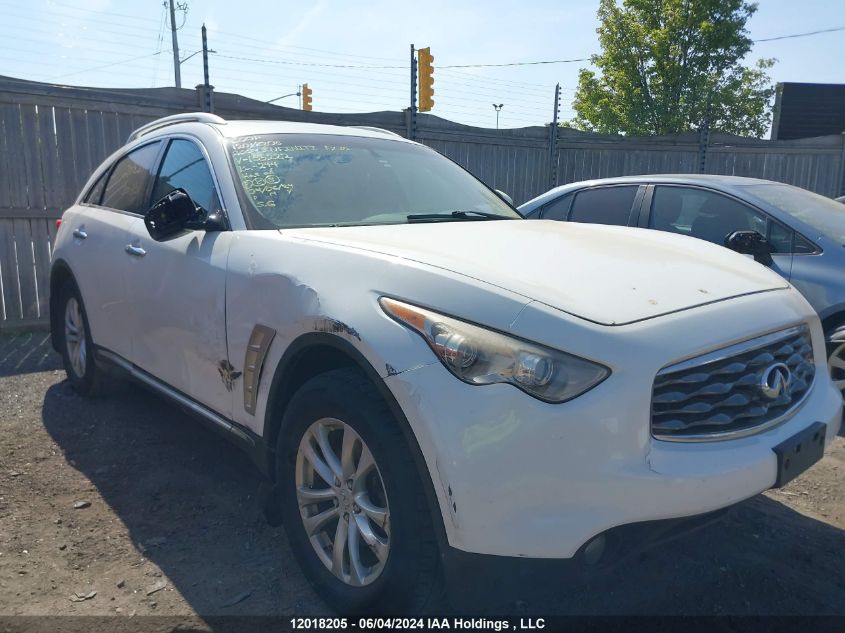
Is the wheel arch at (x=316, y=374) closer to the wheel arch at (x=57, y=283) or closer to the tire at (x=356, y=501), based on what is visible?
the tire at (x=356, y=501)

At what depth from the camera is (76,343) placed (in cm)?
477

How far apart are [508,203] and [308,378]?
195 cm

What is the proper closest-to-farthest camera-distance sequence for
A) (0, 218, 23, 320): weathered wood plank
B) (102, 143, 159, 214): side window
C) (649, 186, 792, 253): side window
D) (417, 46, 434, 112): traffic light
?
(102, 143, 159, 214): side window → (649, 186, 792, 253): side window → (0, 218, 23, 320): weathered wood plank → (417, 46, 434, 112): traffic light

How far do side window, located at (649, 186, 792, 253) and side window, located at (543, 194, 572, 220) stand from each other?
2.59 ft

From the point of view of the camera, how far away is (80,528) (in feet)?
10.2

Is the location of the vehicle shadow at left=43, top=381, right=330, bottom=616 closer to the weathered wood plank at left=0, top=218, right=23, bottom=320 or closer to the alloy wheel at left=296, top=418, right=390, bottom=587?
the alloy wheel at left=296, top=418, right=390, bottom=587

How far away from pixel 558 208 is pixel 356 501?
4.30 metres

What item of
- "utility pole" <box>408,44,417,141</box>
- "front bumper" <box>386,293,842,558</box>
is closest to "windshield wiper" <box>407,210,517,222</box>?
"front bumper" <box>386,293,842,558</box>

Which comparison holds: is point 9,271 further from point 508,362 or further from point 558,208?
point 508,362

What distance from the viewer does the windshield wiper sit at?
10.4 ft

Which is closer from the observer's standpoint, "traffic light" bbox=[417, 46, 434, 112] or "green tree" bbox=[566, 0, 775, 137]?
"traffic light" bbox=[417, 46, 434, 112]

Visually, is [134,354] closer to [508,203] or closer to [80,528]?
[80,528]

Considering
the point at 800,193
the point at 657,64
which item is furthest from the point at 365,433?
the point at 657,64

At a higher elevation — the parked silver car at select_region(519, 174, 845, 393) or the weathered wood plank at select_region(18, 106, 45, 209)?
the weathered wood plank at select_region(18, 106, 45, 209)
